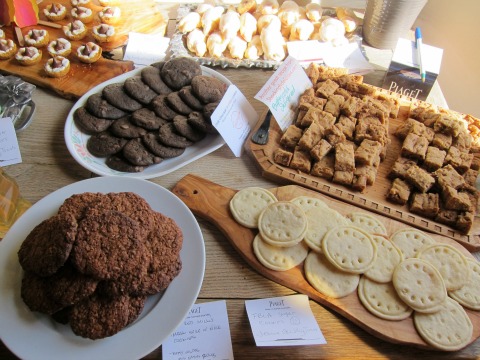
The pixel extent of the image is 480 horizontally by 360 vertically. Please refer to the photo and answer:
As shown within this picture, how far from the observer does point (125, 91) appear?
4.46ft

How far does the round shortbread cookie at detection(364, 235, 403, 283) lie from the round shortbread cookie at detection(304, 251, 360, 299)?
46mm

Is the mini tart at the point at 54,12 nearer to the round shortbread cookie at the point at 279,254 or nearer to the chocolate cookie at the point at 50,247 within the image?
the chocolate cookie at the point at 50,247

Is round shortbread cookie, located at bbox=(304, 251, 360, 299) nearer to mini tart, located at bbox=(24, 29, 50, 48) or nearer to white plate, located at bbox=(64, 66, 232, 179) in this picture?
white plate, located at bbox=(64, 66, 232, 179)

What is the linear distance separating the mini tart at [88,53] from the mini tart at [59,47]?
0.21ft

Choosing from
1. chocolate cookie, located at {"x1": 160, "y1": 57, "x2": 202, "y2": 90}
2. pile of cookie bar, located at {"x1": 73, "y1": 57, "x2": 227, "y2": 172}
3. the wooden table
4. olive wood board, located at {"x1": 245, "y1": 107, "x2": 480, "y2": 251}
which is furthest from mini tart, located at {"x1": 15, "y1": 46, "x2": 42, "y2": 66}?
olive wood board, located at {"x1": 245, "y1": 107, "x2": 480, "y2": 251}

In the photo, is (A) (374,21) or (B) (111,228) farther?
(A) (374,21)

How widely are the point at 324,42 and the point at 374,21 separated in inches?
10.7

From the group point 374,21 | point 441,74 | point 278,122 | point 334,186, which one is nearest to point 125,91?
point 278,122

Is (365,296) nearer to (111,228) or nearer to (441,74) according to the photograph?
(111,228)

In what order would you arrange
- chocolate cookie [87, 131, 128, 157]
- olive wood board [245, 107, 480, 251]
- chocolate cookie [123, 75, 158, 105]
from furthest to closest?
chocolate cookie [123, 75, 158, 105] < chocolate cookie [87, 131, 128, 157] < olive wood board [245, 107, 480, 251]

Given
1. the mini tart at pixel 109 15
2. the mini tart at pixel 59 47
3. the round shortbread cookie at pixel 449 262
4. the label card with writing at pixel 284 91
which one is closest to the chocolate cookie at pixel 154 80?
the label card with writing at pixel 284 91

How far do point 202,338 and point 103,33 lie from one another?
1.49 m

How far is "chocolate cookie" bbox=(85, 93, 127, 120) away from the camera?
1.28 m

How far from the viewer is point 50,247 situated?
28.9 inches
